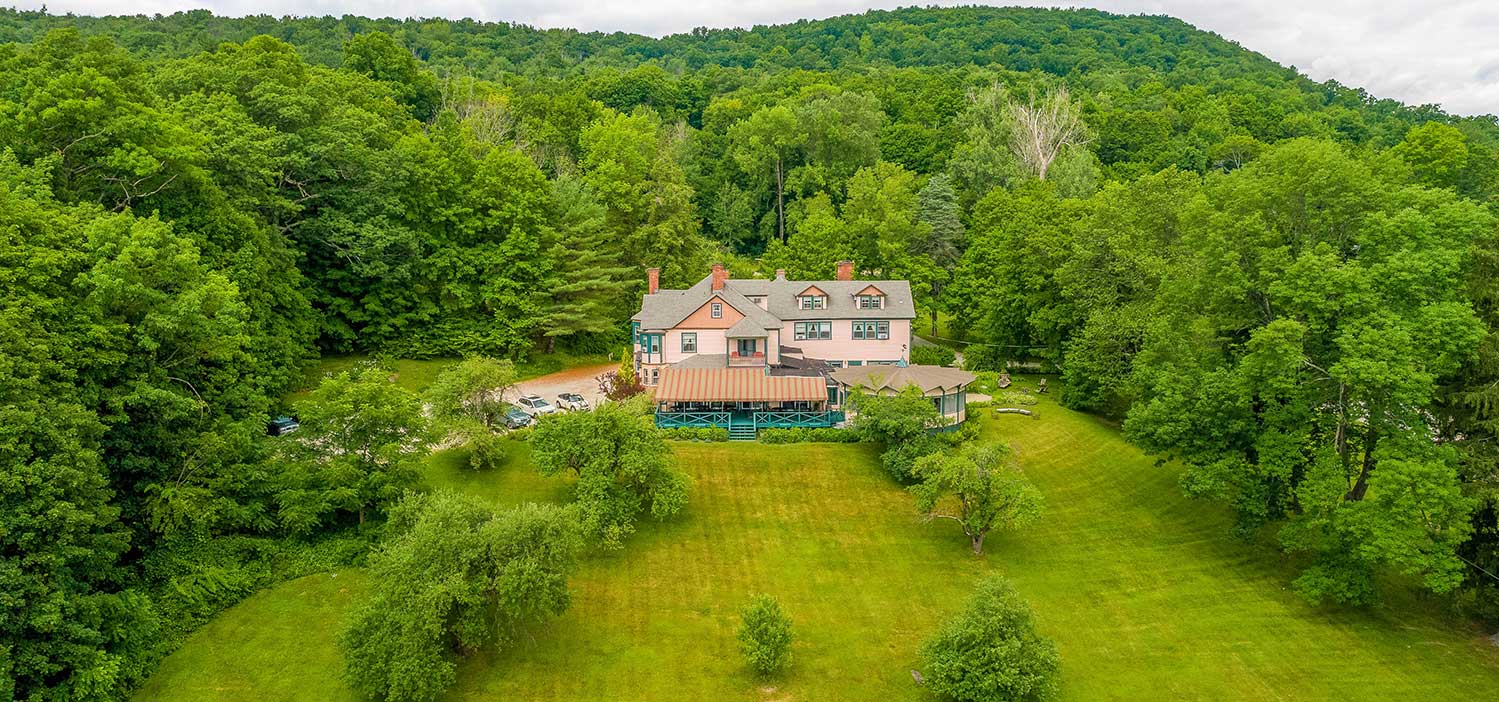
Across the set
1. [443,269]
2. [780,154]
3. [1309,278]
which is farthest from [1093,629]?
[780,154]

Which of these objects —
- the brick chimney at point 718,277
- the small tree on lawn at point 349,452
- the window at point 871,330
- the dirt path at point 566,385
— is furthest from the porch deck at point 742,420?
the small tree on lawn at point 349,452

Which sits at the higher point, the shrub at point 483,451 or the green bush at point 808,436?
the shrub at point 483,451

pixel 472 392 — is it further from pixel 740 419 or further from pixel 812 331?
pixel 812 331

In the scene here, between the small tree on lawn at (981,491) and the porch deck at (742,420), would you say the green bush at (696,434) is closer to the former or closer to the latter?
the porch deck at (742,420)

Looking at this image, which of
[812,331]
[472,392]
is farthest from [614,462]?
[812,331]

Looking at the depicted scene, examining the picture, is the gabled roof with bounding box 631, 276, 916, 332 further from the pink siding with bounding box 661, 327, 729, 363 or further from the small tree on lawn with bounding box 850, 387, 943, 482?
the small tree on lawn with bounding box 850, 387, 943, 482

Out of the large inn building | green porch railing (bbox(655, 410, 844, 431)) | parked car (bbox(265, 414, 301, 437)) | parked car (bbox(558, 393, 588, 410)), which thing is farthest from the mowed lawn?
parked car (bbox(265, 414, 301, 437))
